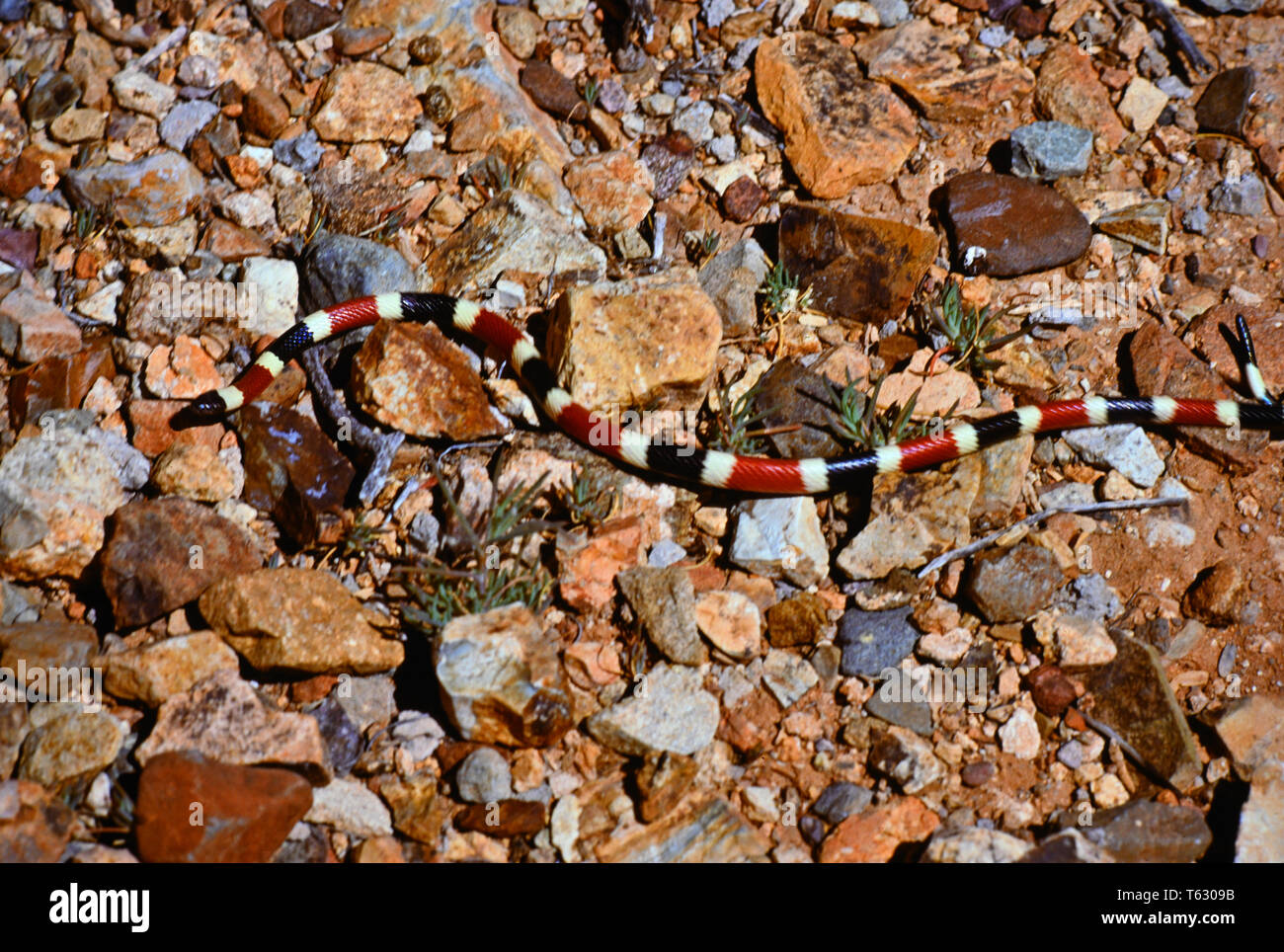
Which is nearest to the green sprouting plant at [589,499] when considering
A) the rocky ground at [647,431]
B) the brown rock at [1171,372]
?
the rocky ground at [647,431]

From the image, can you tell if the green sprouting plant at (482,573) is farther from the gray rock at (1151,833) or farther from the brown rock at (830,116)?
the brown rock at (830,116)

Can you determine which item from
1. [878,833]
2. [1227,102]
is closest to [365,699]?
[878,833]

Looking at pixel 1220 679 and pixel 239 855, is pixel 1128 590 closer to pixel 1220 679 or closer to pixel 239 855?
pixel 1220 679

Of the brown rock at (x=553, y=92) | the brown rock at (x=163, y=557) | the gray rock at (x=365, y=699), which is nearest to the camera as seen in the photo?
the gray rock at (x=365, y=699)

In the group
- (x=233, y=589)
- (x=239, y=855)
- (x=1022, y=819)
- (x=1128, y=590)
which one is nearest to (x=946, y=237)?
(x=1128, y=590)

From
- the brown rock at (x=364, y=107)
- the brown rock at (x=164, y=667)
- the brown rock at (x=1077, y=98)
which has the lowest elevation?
the brown rock at (x=164, y=667)

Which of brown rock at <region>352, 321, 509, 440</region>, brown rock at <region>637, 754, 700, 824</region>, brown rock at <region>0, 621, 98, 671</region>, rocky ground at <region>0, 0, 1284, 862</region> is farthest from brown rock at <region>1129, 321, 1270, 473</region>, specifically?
brown rock at <region>0, 621, 98, 671</region>

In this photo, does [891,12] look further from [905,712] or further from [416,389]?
[905,712]

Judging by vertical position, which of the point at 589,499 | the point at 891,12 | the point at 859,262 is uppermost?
the point at 891,12
